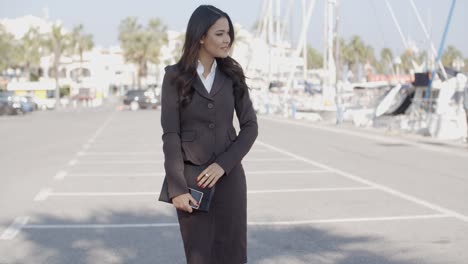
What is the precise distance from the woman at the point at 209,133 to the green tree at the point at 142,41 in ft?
302

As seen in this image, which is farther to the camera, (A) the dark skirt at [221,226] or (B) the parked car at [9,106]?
(B) the parked car at [9,106]

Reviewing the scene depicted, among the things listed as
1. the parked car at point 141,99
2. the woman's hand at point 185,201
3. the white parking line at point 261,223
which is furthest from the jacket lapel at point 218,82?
the parked car at point 141,99

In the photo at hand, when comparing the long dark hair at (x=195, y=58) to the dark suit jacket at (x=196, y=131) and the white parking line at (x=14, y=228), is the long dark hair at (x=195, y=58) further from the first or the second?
the white parking line at (x=14, y=228)

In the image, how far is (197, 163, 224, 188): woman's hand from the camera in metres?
3.75

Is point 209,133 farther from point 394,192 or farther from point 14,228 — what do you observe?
point 394,192

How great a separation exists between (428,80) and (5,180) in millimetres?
22654

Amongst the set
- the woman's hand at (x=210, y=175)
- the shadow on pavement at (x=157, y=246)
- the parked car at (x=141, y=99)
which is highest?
the woman's hand at (x=210, y=175)

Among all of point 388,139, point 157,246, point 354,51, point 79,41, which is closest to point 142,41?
point 79,41

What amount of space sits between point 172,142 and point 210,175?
0.77 feet

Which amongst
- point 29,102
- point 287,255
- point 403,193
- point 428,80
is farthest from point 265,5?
point 287,255

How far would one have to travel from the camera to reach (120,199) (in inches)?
418

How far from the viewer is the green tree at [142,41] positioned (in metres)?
95.9

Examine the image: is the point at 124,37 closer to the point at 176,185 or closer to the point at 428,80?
the point at 428,80

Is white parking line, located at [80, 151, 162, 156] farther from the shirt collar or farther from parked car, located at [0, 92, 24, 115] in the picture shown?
parked car, located at [0, 92, 24, 115]
